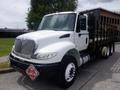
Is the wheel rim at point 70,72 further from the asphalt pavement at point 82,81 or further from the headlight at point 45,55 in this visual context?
the headlight at point 45,55

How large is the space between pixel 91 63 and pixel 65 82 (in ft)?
14.7

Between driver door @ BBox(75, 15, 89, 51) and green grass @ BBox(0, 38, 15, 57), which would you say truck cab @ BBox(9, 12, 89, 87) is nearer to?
driver door @ BBox(75, 15, 89, 51)

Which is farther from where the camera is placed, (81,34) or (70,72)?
(81,34)

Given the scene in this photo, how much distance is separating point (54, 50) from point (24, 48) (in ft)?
3.54

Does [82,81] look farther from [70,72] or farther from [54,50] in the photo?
[54,50]

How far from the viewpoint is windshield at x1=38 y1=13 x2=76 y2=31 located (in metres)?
7.83

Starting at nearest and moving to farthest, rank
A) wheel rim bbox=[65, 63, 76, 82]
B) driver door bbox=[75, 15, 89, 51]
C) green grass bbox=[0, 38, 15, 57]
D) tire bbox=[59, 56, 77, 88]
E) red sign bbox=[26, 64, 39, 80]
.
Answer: red sign bbox=[26, 64, 39, 80]
tire bbox=[59, 56, 77, 88]
wheel rim bbox=[65, 63, 76, 82]
driver door bbox=[75, 15, 89, 51]
green grass bbox=[0, 38, 15, 57]

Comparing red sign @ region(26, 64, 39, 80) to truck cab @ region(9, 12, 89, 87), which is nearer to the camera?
red sign @ region(26, 64, 39, 80)

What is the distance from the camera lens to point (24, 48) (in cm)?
684

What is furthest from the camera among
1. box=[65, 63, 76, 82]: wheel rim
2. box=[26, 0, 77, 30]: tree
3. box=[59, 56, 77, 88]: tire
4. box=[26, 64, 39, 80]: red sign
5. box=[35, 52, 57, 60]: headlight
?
box=[26, 0, 77, 30]: tree

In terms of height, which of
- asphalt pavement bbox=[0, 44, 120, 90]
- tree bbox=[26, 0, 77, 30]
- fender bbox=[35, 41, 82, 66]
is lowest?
tree bbox=[26, 0, 77, 30]

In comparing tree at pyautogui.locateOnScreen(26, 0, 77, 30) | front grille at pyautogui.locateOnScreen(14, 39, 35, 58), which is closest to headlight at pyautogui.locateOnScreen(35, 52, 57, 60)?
front grille at pyautogui.locateOnScreen(14, 39, 35, 58)

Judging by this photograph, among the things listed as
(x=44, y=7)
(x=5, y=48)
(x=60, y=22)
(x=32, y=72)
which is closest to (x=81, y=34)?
(x=60, y=22)

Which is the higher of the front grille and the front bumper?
the front grille
